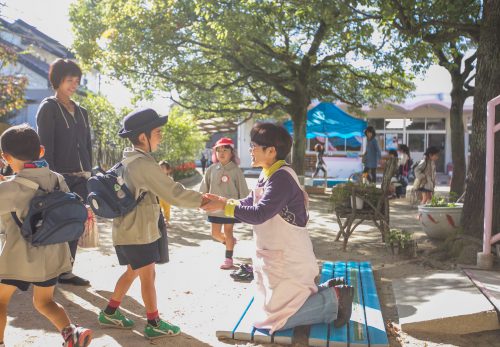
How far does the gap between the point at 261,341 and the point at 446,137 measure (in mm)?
24657

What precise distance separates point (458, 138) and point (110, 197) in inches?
429

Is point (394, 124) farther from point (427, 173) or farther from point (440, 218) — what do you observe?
point (440, 218)

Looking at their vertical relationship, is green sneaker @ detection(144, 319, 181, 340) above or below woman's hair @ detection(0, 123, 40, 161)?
below

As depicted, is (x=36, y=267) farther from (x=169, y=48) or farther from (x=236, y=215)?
(x=169, y=48)

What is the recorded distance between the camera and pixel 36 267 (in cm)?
294

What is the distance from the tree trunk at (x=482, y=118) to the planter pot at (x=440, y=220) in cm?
73

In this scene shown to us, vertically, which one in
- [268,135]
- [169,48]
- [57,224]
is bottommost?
[57,224]

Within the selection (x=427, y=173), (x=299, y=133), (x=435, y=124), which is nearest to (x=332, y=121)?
(x=299, y=133)

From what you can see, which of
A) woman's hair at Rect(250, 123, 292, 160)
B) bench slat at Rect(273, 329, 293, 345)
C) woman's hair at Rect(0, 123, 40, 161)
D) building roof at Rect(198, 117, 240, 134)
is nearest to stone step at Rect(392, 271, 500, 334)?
bench slat at Rect(273, 329, 293, 345)

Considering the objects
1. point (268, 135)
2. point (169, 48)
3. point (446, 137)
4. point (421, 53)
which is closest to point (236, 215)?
point (268, 135)

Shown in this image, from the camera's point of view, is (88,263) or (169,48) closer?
(88,263)

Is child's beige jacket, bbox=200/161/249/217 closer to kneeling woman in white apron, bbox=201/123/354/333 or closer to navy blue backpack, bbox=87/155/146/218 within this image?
kneeling woman in white apron, bbox=201/123/354/333

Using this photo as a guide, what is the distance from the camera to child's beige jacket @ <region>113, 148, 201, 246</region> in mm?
3291

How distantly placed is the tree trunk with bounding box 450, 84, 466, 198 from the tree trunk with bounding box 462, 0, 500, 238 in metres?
6.45
